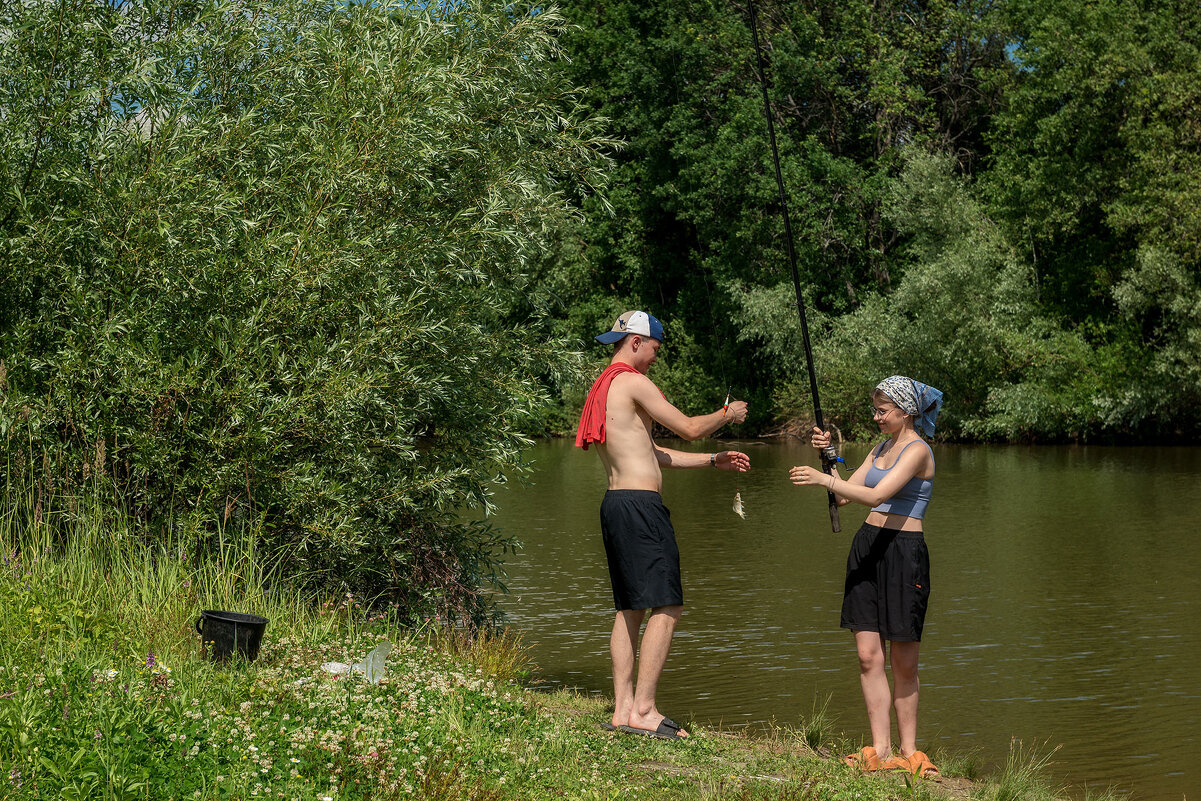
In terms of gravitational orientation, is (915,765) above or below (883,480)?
below

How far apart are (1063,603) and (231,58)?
31.3ft

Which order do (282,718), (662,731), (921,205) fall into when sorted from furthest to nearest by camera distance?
(921,205), (662,731), (282,718)

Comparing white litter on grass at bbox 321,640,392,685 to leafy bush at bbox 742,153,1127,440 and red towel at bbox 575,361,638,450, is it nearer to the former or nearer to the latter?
red towel at bbox 575,361,638,450

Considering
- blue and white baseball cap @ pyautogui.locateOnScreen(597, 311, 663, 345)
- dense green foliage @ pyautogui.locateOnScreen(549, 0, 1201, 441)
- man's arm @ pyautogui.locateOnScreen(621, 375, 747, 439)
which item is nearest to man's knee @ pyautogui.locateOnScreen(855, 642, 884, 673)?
man's arm @ pyautogui.locateOnScreen(621, 375, 747, 439)

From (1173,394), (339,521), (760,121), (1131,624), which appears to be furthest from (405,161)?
(760,121)

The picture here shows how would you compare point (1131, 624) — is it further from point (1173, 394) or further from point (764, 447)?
point (764, 447)

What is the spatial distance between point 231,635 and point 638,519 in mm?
2079

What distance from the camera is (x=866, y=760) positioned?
6023mm

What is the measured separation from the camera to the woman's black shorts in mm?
5938

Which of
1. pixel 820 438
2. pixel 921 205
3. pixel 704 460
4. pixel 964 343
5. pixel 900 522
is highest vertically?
pixel 921 205

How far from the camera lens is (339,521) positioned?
837 centimetres

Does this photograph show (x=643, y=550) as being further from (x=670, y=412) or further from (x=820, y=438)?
(x=820, y=438)

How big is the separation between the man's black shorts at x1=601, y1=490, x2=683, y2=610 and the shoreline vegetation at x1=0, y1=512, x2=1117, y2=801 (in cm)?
71

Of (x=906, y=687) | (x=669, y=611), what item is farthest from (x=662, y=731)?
(x=906, y=687)
